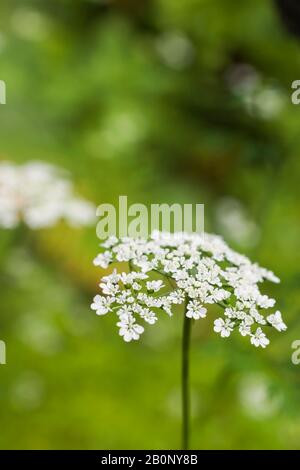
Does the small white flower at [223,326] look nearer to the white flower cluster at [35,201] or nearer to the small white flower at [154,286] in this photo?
the small white flower at [154,286]

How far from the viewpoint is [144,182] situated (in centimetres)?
308

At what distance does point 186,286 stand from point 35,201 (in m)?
0.87

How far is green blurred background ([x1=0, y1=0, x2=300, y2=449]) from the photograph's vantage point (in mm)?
1943

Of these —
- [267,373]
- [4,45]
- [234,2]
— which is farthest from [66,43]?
[267,373]

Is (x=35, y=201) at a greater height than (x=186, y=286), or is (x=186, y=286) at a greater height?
(x=35, y=201)

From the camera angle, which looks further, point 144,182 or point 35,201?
point 144,182

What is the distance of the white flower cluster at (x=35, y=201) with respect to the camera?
171 cm

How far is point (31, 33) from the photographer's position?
149 inches

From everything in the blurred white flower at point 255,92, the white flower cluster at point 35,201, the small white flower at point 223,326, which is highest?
the blurred white flower at point 255,92

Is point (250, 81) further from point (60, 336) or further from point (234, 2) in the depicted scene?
point (60, 336)

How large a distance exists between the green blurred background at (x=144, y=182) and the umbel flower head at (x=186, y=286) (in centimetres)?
31

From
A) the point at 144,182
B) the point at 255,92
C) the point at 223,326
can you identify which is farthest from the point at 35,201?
the point at 144,182

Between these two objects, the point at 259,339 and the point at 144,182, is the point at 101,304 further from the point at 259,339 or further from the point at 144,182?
the point at 144,182

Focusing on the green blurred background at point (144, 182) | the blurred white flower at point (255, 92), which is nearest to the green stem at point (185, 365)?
the green blurred background at point (144, 182)
